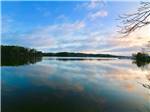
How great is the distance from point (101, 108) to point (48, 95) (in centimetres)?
402

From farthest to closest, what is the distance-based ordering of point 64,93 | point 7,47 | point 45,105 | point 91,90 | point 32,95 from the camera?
point 7,47 < point 91,90 < point 64,93 < point 32,95 < point 45,105

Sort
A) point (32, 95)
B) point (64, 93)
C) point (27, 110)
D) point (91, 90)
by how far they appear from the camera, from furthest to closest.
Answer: point (91, 90) → point (64, 93) → point (32, 95) → point (27, 110)

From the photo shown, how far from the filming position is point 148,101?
14.4 metres

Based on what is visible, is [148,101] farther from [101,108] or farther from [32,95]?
[32,95]

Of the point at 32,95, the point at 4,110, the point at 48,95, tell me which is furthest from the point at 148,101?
the point at 4,110

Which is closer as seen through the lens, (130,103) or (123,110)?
(123,110)

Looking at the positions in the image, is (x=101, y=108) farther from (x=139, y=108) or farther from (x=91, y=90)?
(x=91, y=90)

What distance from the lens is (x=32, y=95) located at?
1481 centimetres

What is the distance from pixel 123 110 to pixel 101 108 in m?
1.12

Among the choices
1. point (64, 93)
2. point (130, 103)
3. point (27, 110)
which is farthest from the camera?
point (64, 93)

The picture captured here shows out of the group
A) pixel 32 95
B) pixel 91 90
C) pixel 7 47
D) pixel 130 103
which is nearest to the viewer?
pixel 130 103

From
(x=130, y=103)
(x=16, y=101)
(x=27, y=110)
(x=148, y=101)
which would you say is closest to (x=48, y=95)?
(x=16, y=101)

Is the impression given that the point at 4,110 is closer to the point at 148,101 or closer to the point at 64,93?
the point at 64,93

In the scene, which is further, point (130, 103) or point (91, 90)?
point (91, 90)
